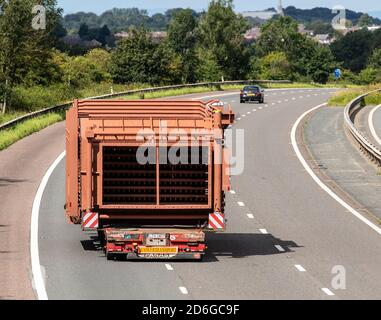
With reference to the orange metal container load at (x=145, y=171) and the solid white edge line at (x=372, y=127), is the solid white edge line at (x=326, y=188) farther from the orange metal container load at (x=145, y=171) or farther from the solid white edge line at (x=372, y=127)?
the orange metal container load at (x=145, y=171)

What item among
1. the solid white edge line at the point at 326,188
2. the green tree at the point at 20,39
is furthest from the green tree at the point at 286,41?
the solid white edge line at the point at 326,188

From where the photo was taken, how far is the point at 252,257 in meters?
25.0

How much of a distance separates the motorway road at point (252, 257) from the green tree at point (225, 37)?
102198 millimetres

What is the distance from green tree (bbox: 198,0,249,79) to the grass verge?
263ft

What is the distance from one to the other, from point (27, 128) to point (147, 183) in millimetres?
30373

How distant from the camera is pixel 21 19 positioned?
214 ft

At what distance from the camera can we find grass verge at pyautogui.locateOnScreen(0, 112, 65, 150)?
48844 mm

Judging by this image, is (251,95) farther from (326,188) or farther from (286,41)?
(286,41)

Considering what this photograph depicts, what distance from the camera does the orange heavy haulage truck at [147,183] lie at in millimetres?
23922

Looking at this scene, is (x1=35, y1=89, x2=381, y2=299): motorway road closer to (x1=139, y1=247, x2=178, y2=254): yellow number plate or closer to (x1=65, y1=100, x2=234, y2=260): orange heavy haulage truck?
(x1=139, y1=247, x2=178, y2=254): yellow number plate

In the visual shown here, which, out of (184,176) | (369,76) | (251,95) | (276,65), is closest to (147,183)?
(184,176)

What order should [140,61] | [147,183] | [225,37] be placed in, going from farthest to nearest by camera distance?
[225,37], [140,61], [147,183]

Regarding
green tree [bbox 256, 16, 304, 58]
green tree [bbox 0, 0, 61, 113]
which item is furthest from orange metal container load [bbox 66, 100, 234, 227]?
green tree [bbox 256, 16, 304, 58]
